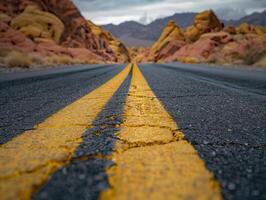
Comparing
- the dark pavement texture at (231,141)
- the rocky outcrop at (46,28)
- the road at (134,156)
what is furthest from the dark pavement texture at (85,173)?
the rocky outcrop at (46,28)

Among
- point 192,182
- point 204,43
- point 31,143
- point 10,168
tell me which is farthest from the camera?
point 204,43

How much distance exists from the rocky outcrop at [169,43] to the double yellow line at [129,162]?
194ft

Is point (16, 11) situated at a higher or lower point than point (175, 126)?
higher

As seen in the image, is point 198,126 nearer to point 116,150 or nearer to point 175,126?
point 175,126

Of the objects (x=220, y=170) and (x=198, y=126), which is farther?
(x=198, y=126)

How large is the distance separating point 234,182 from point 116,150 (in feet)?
1.44

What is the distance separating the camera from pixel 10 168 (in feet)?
2.58

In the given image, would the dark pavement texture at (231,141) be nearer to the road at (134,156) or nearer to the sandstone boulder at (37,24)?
the road at (134,156)

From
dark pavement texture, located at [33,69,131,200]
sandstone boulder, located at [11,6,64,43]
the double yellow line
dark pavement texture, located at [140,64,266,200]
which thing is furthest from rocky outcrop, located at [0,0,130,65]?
dark pavement texture, located at [33,69,131,200]

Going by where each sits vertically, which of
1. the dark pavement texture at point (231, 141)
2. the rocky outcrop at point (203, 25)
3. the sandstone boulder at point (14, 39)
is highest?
the rocky outcrop at point (203, 25)

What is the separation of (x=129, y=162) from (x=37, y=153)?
37 cm

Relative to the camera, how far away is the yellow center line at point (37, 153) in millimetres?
665

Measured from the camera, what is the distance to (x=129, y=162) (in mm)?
813

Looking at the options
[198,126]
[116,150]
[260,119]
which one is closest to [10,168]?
[116,150]
